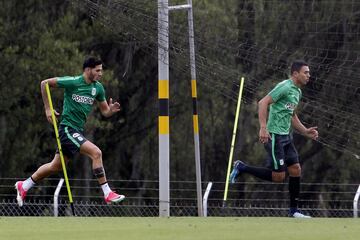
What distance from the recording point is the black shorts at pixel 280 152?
1450cm

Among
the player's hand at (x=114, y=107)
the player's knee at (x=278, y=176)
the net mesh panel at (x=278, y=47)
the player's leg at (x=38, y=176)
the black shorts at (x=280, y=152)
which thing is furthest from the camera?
the net mesh panel at (x=278, y=47)

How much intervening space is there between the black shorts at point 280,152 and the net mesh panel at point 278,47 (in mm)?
3924

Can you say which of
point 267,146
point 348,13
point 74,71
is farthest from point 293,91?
point 74,71

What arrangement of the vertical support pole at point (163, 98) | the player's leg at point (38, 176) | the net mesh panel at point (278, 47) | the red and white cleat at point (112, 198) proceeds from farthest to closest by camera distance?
the net mesh panel at point (278, 47)
the vertical support pole at point (163, 98)
the player's leg at point (38, 176)
the red and white cleat at point (112, 198)

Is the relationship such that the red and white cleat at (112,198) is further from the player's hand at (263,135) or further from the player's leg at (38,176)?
the player's hand at (263,135)

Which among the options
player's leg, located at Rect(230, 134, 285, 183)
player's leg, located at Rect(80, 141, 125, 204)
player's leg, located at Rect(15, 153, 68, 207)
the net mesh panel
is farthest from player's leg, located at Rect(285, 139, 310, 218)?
the net mesh panel

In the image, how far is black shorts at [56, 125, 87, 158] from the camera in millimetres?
13938

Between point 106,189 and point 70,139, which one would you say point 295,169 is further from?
point 70,139

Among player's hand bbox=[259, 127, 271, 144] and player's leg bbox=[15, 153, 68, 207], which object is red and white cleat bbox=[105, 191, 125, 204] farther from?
player's hand bbox=[259, 127, 271, 144]

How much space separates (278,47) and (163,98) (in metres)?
10.2

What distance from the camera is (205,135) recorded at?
1474 inches
